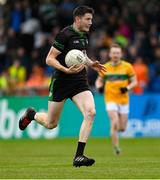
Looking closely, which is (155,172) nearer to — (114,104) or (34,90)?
(114,104)

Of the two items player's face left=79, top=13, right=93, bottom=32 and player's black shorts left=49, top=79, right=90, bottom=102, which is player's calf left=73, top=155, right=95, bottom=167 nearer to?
player's black shorts left=49, top=79, right=90, bottom=102

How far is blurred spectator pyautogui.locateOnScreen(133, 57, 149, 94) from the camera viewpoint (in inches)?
1096

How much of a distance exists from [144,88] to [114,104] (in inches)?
330

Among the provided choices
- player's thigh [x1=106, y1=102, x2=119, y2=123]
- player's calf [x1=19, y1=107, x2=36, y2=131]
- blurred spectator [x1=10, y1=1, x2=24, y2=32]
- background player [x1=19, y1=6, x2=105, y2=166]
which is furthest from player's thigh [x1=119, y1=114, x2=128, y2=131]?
blurred spectator [x1=10, y1=1, x2=24, y2=32]

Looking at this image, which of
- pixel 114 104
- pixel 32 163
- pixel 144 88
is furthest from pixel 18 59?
pixel 32 163

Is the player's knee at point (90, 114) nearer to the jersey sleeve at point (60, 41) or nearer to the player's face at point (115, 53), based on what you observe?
the jersey sleeve at point (60, 41)

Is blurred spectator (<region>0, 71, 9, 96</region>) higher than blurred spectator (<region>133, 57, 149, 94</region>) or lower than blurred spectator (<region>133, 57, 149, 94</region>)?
lower

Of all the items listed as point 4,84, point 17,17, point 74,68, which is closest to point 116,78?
point 74,68

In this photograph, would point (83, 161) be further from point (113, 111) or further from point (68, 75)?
point (113, 111)

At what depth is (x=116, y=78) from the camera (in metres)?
20.5

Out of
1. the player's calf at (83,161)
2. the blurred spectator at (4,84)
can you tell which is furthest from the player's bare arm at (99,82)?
the blurred spectator at (4,84)

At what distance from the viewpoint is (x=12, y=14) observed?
3275 cm

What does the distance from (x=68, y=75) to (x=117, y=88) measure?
6.03m

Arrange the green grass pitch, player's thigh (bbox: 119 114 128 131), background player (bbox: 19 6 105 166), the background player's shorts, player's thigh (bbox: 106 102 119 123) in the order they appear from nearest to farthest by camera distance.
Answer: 1. the green grass pitch
2. background player (bbox: 19 6 105 166)
3. player's thigh (bbox: 106 102 119 123)
4. the background player's shorts
5. player's thigh (bbox: 119 114 128 131)
